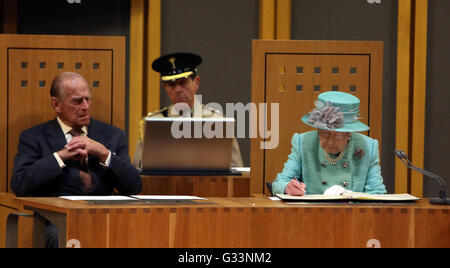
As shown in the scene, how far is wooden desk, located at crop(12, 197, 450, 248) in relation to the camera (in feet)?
8.57

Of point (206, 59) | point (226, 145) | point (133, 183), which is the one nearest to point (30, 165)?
point (133, 183)

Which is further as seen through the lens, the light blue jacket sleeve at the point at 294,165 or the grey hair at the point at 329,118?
the light blue jacket sleeve at the point at 294,165

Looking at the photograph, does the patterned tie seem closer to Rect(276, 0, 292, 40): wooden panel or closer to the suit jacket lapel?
the suit jacket lapel

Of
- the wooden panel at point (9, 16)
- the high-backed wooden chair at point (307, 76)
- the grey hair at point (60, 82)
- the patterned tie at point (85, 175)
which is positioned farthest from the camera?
the wooden panel at point (9, 16)

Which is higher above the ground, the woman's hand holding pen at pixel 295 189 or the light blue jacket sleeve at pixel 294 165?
the light blue jacket sleeve at pixel 294 165

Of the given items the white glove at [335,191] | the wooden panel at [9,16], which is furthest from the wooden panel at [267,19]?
the white glove at [335,191]

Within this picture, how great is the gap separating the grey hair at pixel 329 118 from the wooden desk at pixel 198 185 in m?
0.88

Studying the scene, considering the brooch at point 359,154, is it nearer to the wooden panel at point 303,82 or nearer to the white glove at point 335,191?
the white glove at point 335,191

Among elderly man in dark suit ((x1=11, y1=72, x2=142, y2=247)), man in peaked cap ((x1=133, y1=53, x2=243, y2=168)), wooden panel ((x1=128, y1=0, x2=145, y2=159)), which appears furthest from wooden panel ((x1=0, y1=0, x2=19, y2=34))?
elderly man in dark suit ((x1=11, y1=72, x2=142, y2=247))

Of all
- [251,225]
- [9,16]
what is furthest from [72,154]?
[9,16]

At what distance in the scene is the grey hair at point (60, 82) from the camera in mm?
3870

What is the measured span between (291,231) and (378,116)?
60.1 inches

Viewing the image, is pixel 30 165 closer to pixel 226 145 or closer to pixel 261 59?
pixel 226 145
